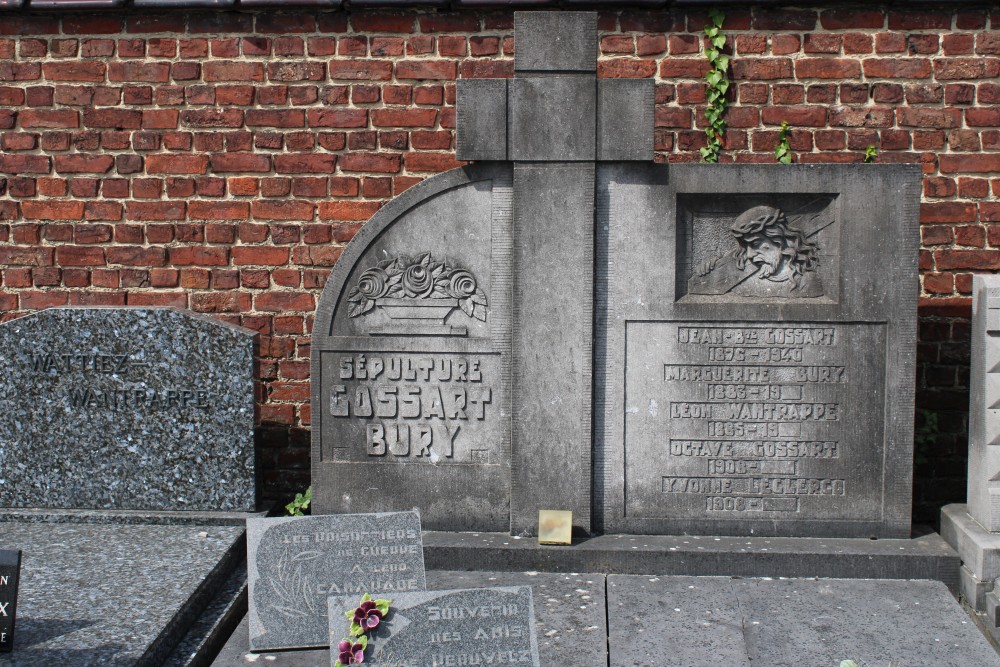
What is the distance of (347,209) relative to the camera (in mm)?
4664

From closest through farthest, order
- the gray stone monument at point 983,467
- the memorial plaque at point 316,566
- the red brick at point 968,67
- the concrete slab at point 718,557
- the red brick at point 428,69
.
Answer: the memorial plaque at point 316,566 < the gray stone monument at point 983,467 < the concrete slab at point 718,557 < the red brick at point 968,67 < the red brick at point 428,69

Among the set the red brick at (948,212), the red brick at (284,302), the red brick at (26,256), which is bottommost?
the red brick at (284,302)

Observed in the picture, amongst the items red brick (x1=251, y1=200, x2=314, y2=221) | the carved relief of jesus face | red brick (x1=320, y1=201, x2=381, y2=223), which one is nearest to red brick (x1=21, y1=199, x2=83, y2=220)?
red brick (x1=251, y1=200, x2=314, y2=221)

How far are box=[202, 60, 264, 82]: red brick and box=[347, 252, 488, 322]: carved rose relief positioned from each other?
1.45m

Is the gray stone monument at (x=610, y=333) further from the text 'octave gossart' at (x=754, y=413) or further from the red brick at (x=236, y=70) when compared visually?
the red brick at (x=236, y=70)

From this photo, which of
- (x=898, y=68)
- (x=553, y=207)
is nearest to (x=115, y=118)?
(x=553, y=207)

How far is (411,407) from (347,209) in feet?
4.24

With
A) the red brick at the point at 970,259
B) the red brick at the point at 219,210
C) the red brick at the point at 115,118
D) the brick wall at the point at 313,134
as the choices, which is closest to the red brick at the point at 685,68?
the brick wall at the point at 313,134

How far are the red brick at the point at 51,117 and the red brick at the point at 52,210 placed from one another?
0.37 m

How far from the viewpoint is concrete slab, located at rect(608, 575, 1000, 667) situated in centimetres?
292

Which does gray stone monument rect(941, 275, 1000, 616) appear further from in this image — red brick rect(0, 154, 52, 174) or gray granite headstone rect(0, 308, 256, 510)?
red brick rect(0, 154, 52, 174)

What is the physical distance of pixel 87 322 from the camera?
152 inches

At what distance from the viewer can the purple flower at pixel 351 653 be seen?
2.52 metres

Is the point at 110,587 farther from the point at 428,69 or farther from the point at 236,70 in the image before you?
the point at 428,69
